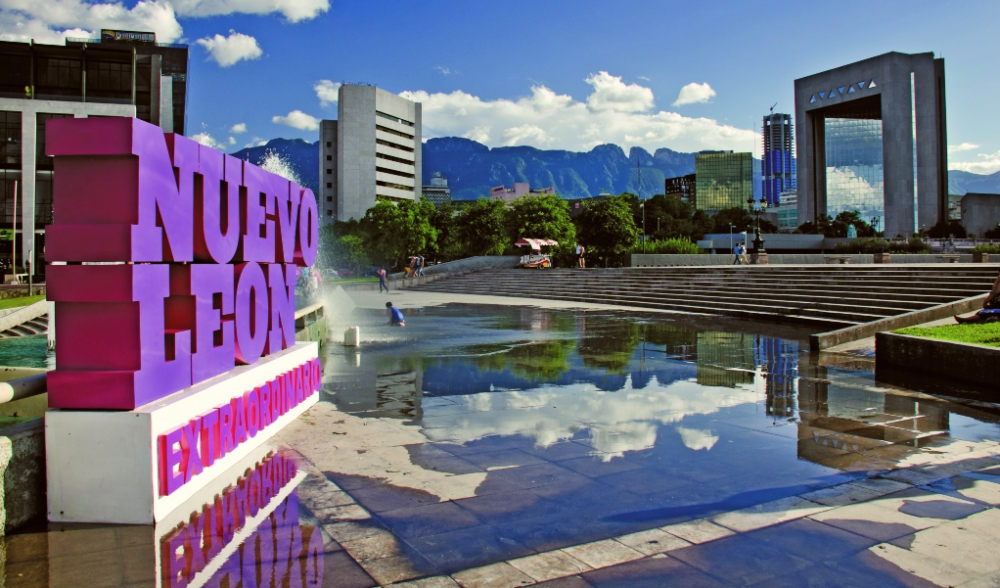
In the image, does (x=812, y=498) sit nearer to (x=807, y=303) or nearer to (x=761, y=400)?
(x=761, y=400)

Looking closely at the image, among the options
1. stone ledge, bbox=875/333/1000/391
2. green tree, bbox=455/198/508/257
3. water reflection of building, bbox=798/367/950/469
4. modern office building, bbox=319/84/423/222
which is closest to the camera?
water reflection of building, bbox=798/367/950/469

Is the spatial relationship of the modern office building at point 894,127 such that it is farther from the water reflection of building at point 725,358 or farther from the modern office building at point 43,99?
the modern office building at point 43,99

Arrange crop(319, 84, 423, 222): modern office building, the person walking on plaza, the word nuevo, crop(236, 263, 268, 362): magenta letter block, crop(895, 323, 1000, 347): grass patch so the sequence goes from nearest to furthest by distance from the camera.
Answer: the word nuevo
crop(236, 263, 268, 362): magenta letter block
crop(895, 323, 1000, 347): grass patch
the person walking on plaza
crop(319, 84, 423, 222): modern office building

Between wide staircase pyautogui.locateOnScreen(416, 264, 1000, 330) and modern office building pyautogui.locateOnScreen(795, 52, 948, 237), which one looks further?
modern office building pyautogui.locateOnScreen(795, 52, 948, 237)

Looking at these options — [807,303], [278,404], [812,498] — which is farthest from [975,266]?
[278,404]

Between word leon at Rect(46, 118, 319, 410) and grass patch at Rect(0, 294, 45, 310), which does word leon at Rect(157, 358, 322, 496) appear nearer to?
word leon at Rect(46, 118, 319, 410)

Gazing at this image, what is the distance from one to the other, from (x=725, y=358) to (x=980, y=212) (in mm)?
104550

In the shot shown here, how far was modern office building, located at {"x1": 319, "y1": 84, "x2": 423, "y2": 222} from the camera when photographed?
119062 millimetres

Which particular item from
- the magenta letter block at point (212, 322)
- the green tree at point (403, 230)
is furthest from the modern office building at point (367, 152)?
the magenta letter block at point (212, 322)

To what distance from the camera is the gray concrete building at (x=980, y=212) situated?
9425 cm

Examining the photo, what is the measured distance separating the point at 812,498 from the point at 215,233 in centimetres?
555

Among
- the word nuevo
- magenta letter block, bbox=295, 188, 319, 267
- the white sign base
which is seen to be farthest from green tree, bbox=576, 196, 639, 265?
the white sign base

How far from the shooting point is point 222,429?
5.86 meters

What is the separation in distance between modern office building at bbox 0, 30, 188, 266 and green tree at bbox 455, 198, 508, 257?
92.5 feet
